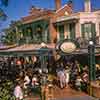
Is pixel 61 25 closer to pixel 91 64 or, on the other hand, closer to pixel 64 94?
pixel 91 64

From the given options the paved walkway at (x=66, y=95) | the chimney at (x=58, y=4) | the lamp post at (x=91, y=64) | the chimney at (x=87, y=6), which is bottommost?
the paved walkway at (x=66, y=95)

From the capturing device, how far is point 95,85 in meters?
23.3

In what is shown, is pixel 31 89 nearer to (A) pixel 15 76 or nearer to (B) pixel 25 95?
(B) pixel 25 95

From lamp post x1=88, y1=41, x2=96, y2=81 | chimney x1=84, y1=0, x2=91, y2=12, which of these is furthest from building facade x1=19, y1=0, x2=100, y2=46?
lamp post x1=88, y1=41, x2=96, y2=81

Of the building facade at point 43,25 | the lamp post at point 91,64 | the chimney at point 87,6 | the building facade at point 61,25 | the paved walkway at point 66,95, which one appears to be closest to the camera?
the paved walkway at point 66,95

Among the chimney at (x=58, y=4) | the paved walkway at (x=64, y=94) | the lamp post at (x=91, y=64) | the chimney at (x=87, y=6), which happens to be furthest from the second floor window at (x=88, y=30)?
the paved walkway at (x=64, y=94)

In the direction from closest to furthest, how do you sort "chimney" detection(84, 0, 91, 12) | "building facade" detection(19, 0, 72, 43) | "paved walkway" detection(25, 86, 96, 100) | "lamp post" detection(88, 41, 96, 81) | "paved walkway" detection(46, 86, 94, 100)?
"paved walkway" detection(25, 86, 96, 100) < "paved walkway" detection(46, 86, 94, 100) < "lamp post" detection(88, 41, 96, 81) < "chimney" detection(84, 0, 91, 12) < "building facade" detection(19, 0, 72, 43)

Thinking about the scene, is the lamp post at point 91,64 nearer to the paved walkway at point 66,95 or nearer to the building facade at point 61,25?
the paved walkway at point 66,95

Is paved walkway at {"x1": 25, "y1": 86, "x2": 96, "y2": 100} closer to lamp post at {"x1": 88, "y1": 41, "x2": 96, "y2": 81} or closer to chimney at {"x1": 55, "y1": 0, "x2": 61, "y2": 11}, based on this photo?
lamp post at {"x1": 88, "y1": 41, "x2": 96, "y2": 81}

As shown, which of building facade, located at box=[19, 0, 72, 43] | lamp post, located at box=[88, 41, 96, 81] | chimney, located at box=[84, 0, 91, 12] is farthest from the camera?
building facade, located at box=[19, 0, 72, 43]

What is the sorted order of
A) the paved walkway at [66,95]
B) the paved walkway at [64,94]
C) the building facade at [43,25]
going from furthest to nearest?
1. the building facade at [43,25]
2. the paved walkway at [66,95]
3. the paved walkway at [64,94]

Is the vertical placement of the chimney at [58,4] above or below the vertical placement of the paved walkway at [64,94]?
above

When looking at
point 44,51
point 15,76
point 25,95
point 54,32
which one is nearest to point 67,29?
point 54,32

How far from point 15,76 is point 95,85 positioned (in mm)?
7210
